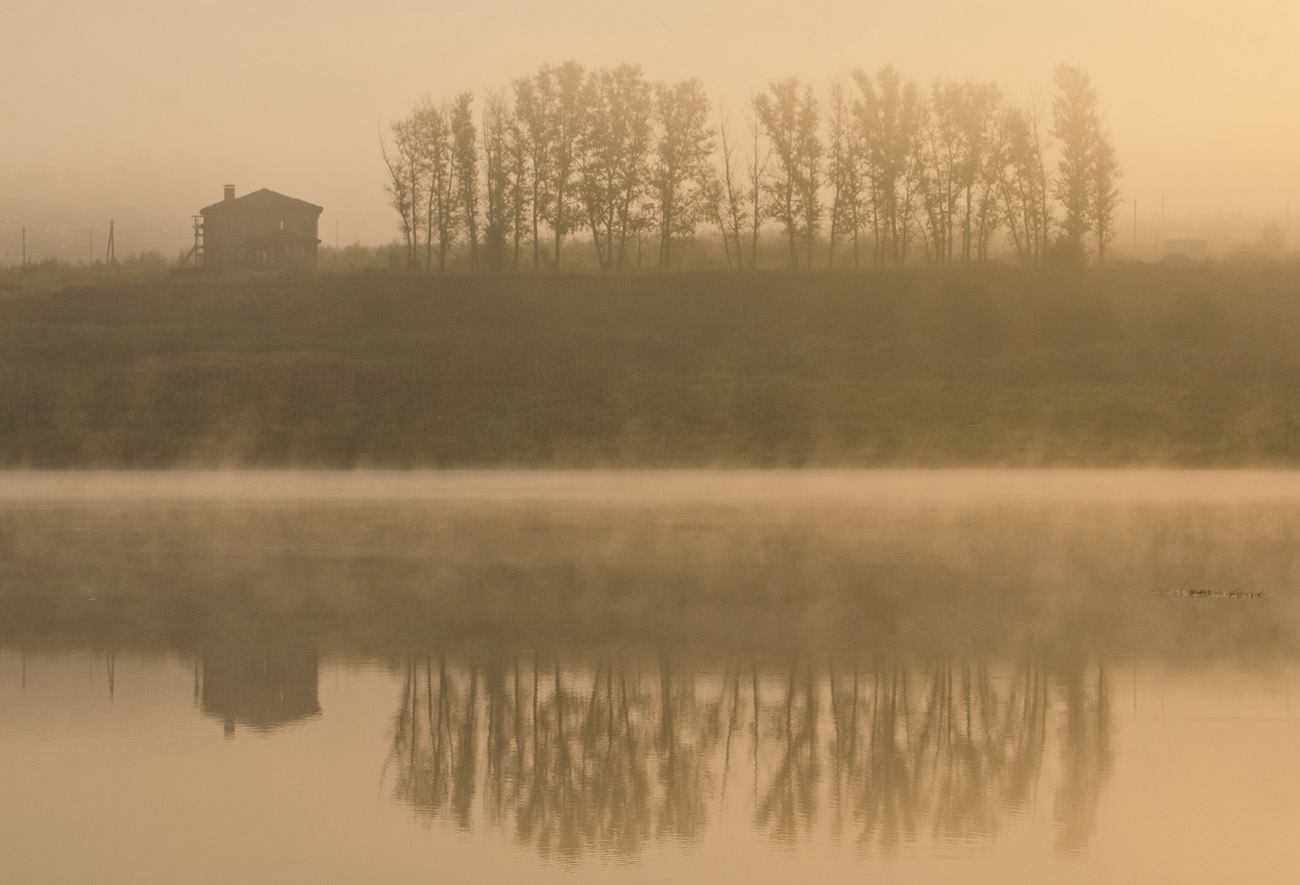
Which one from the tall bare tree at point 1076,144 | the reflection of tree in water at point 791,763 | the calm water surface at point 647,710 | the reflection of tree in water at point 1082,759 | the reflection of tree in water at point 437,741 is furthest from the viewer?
the tall bare tree at point 1076,144

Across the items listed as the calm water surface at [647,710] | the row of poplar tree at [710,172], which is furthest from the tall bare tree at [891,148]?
the calm water surface at [647,710]

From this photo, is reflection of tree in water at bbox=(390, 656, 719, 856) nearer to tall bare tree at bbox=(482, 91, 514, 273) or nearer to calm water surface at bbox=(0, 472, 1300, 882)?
calm water surface at bbox=(0, 472, 1300, 882)

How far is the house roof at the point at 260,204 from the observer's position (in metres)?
97.2

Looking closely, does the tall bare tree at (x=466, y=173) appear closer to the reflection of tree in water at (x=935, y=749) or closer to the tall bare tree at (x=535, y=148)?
the tall bare tree at (x=535, y=148)

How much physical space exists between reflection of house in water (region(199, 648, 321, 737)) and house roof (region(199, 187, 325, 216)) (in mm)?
86650

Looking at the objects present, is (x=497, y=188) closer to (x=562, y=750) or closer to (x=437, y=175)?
(x=437, y=175)

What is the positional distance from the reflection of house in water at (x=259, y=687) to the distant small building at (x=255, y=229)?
8318cm

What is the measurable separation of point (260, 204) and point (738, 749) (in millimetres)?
91628

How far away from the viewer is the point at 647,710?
11.6m

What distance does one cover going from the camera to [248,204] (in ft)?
319

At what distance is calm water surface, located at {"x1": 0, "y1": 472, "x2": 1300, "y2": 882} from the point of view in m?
8.19

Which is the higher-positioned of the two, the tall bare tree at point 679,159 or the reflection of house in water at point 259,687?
the tall bare tree at point 679,159

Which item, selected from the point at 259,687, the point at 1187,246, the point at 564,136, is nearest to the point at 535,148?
the point at 564,136

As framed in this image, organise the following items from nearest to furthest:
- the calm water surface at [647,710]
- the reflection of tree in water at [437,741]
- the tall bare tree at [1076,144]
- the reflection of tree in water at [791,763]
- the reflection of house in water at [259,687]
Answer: the calm water surface at [647,710] → the reflection of tree in water at [791,763] → the reflection of tree in water at [437,741] → the reflection of house in water at [259,687] → the tall bare tree at [1076,144]
